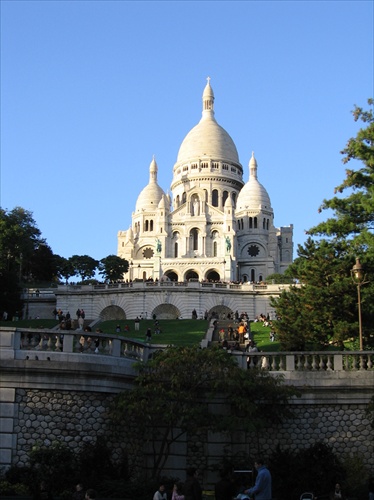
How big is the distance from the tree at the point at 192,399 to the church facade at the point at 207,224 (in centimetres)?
9255

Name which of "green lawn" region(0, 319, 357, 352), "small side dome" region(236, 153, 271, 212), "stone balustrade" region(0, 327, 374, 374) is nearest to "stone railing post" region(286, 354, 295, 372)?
"stone balustrade" region(0, 327, 374, 374)

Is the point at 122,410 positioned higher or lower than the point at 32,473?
higher

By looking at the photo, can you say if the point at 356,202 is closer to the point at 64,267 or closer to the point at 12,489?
the point at 12,489

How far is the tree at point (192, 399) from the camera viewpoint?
19.9 m

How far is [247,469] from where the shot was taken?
787 inches

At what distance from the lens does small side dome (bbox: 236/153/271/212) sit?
445 ft

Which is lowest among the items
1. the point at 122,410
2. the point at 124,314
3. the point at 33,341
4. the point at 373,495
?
the point at 373,495

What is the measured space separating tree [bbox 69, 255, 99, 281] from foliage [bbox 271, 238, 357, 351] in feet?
205

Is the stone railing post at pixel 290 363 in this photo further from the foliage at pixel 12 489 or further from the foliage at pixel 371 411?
the foliage at pixel 12 489

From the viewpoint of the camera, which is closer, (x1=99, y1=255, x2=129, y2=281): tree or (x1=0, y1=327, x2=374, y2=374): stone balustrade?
(x1=0, y1=327, x2=374, y2=374): stone balustrade

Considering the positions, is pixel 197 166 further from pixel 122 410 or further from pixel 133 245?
pixel 122 410

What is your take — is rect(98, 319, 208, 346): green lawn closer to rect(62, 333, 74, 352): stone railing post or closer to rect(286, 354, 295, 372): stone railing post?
rect(286, 354, 295, 372): stone railing post

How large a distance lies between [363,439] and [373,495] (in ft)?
17.9

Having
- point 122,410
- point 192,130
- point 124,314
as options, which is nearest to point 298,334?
point 122,410
